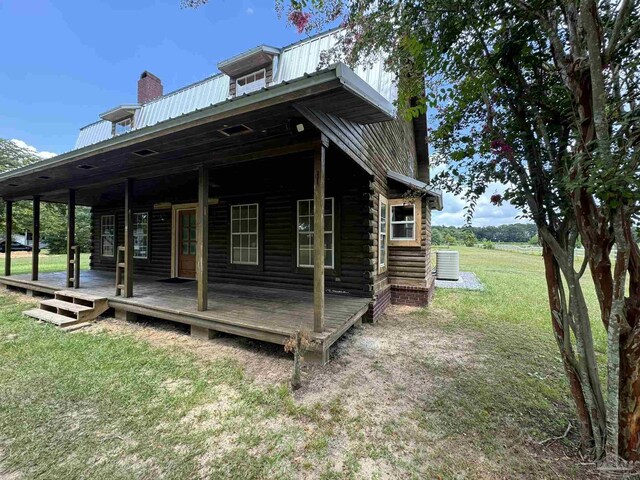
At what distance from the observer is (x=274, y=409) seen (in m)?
2.55

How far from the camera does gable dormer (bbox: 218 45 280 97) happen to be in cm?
716

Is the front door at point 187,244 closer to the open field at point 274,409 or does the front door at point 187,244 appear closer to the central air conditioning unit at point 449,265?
the open field at point 274,409

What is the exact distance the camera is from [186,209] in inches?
306

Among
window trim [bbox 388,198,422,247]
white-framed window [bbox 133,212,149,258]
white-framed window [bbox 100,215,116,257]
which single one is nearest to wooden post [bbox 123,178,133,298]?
white-framed window [bbox 133,212,149,258]

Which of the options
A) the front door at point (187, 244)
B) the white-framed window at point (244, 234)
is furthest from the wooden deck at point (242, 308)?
the front door at point (187, 244)

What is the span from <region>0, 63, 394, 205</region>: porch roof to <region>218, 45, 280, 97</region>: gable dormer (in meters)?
3.95

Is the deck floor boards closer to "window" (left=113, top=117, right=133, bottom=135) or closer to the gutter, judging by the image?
the gutter

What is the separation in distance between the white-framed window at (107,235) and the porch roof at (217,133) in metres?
3.46

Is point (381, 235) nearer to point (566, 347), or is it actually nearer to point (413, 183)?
point (413, 183)

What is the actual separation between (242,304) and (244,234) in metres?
2.45

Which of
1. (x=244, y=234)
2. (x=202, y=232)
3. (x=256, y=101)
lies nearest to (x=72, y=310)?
(x=202, y=232)

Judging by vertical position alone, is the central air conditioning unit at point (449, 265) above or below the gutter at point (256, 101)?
below

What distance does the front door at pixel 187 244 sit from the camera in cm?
775

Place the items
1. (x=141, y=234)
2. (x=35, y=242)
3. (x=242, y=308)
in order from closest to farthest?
(x=242, y=308) → (x=35, y=242) → (x=141, y=234)
